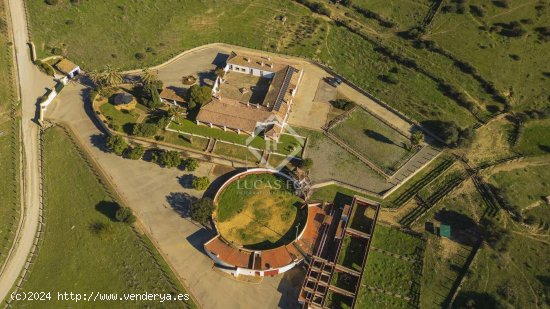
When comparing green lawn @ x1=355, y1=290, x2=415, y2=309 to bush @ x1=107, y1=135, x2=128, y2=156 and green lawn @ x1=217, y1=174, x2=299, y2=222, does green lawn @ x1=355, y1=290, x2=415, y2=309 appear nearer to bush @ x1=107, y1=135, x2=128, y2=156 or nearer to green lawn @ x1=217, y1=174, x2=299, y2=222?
green lawn @ x1=217, y1=174, x2=299, y2=222

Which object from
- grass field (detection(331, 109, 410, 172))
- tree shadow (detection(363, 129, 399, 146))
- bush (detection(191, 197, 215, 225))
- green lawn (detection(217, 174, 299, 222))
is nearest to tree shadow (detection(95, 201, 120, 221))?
bush (detection(191, 197, 215, 225))

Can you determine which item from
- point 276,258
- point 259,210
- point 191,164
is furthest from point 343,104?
point 276,258

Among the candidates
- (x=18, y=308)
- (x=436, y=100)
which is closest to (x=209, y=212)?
(x=18, y=308)

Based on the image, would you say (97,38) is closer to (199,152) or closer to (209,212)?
(199,152)

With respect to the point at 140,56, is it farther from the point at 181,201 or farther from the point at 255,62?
the point at 181,201

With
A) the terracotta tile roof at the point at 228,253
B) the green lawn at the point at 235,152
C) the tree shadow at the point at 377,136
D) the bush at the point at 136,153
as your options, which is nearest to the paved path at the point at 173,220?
the bush at the point at 136,153
